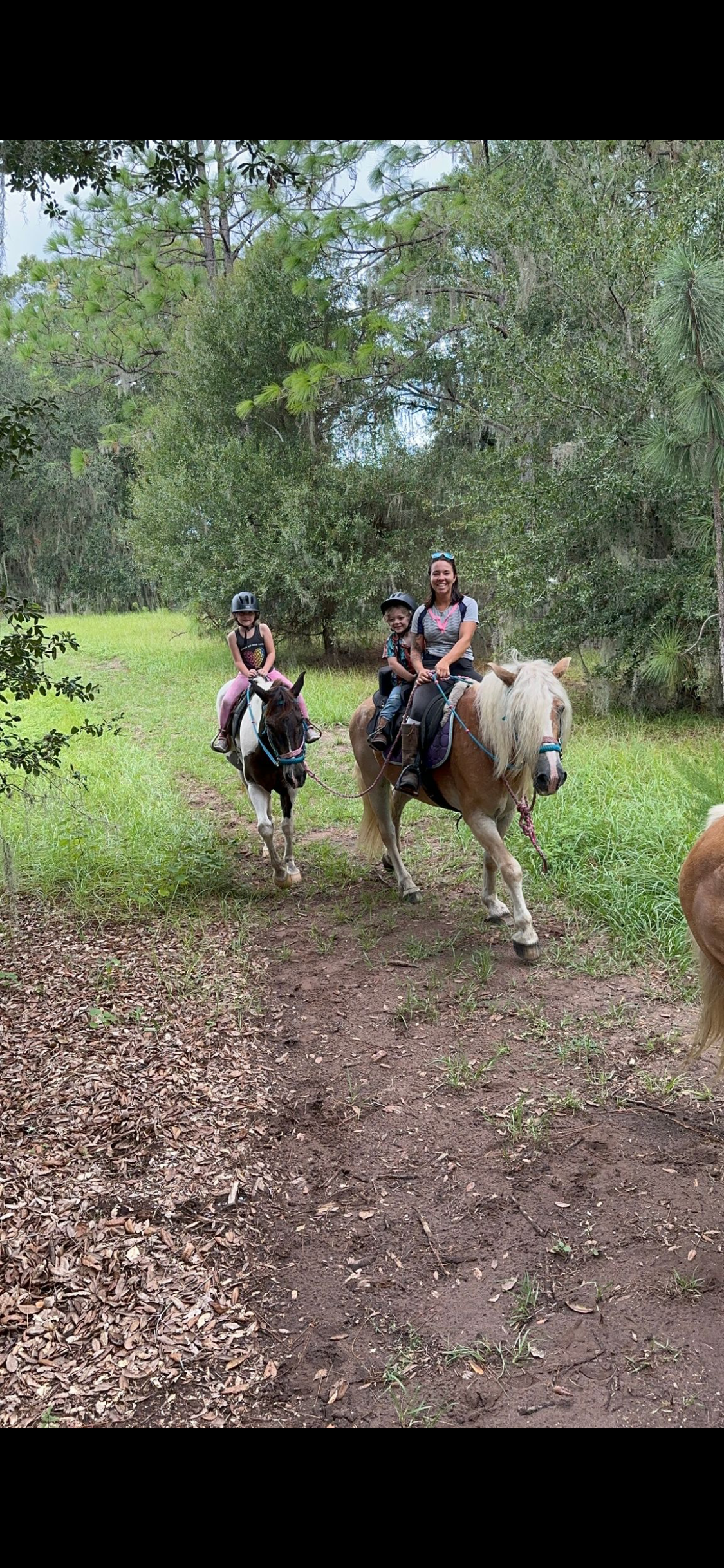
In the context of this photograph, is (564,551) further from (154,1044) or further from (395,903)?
(154,1044)

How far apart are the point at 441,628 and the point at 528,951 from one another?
2.23 metres

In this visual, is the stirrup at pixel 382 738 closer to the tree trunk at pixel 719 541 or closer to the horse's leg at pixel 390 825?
the horse's leg at pixel 390 825

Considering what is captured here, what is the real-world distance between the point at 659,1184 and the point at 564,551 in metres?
8.85

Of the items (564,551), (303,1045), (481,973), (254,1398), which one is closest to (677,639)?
(564,551)

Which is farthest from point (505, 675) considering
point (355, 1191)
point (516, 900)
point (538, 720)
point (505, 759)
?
point (355, 1191)

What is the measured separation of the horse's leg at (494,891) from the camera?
5.65 m

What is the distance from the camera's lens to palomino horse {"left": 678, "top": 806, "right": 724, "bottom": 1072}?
120 inches

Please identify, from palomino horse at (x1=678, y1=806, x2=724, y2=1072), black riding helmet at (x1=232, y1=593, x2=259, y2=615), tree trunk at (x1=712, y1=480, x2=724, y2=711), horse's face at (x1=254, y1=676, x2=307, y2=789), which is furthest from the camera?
black riding helmet at (x1=232, y1=593, x2=259, y2=615)

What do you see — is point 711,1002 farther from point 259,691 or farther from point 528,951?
point 259,691

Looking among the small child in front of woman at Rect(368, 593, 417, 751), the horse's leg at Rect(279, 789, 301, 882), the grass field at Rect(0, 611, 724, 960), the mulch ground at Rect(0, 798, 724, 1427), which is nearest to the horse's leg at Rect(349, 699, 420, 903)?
the grass field at Rect(0, 611, 724, 960)

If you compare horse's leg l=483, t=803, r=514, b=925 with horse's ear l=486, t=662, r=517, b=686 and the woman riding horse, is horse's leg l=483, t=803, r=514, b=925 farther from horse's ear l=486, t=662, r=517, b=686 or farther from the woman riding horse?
horse's ear l=486, t=662, r=517, b=686

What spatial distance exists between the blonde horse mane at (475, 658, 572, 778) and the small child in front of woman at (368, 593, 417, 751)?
929 mm

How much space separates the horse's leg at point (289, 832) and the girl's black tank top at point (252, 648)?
1.23 m

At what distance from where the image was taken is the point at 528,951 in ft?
16.7
